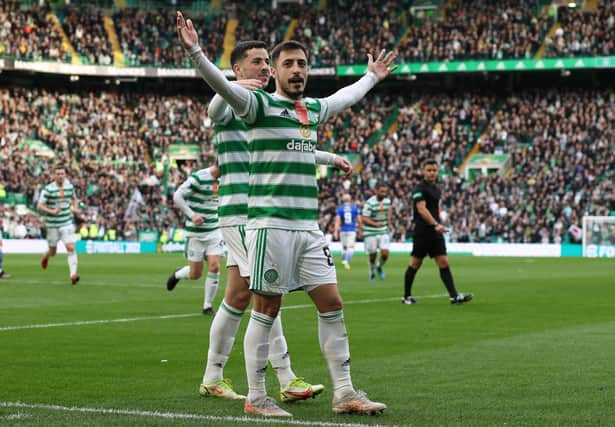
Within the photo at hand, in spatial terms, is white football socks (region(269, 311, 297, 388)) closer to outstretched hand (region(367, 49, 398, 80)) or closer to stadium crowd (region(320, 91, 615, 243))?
outstretched hand (region(367, 49, 398, 80))

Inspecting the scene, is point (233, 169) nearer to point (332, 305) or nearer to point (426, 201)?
point (332, 305)

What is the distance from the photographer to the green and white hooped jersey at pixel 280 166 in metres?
6.87

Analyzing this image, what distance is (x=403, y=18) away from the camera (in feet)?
190

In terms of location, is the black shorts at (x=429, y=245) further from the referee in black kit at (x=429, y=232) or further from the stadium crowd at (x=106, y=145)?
the stadium crowd at (x=106, y=145)

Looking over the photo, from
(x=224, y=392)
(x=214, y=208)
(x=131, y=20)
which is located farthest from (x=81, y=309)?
(x=131, y=20)

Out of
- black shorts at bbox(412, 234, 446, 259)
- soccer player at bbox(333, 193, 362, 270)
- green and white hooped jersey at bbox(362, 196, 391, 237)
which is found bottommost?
soccer player at bbox(333, 193, 362, 270)

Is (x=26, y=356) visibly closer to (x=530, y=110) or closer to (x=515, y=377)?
(x=515, y=377)

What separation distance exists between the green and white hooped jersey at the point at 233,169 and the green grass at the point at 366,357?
1.36 meters

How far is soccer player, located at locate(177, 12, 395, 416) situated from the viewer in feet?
22.4

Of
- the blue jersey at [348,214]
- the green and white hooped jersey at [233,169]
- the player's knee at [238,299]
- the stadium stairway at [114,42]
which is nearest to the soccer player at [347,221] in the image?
the blue jersey at [348,214]

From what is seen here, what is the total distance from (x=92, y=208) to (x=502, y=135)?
2016 cm

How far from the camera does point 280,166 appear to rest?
6.88 m

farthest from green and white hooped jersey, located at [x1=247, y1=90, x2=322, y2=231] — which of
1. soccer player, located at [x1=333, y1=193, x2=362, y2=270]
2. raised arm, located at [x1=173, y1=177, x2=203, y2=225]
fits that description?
soccer player, located at [x1=333, y1=193, x2=362, y2=270]

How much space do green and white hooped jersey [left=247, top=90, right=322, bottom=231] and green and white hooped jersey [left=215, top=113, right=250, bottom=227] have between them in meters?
0.95
